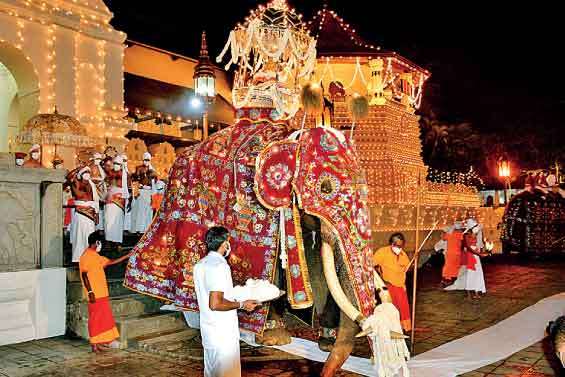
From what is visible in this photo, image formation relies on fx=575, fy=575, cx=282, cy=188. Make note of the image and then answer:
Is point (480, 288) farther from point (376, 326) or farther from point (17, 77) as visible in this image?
point (17, 77)

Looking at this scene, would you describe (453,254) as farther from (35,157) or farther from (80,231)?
(35,157)

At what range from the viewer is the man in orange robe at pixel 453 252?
1128cm

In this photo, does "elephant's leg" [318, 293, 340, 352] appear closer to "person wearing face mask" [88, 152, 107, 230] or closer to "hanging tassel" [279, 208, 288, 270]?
"hanging tassel" [279, 208, 288, 270]

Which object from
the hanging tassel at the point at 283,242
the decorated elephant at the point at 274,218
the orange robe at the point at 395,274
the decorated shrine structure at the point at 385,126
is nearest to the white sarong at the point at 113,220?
the decorated elephant at the point at 274,218

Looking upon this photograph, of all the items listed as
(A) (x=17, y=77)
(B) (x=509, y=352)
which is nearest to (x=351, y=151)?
(B) (x=509, y=352)

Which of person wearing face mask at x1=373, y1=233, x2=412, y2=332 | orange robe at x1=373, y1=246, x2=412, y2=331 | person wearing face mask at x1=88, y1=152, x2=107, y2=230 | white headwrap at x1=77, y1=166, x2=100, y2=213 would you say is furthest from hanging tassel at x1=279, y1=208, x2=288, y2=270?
person wearing face mask at x1=88, y1=152, x2=107, y2=230

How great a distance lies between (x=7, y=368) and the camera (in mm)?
5988

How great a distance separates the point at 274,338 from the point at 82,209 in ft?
13.4

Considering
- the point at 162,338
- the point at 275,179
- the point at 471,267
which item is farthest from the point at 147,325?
the point at 471,267

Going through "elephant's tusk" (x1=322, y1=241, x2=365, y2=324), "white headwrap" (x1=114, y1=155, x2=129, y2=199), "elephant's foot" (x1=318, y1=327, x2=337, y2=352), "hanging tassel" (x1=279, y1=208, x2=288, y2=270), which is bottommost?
"elephant's foot" (x1=318, y1=327, x2=337, y2=352)

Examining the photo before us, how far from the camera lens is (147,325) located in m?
7.11

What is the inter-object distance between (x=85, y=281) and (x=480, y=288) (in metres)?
7.19

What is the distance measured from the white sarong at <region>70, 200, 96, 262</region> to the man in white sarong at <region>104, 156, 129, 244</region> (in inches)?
39.4

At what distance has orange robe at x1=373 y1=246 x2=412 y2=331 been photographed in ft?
24.8
